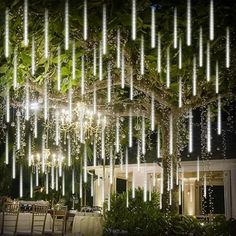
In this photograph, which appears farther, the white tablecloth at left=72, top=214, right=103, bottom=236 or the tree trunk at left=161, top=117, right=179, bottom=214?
the white tablecloth at left=72, top=214, right=103, bottom=236

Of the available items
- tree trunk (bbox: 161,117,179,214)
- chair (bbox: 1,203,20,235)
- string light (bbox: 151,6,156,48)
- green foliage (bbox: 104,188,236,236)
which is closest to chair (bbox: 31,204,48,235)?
chair (bbox: 1,203,20,235)

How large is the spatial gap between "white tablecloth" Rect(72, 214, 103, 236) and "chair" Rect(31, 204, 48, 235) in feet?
3.84

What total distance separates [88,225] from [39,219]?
51.3 inches

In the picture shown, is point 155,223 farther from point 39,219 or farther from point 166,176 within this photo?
point 39,219

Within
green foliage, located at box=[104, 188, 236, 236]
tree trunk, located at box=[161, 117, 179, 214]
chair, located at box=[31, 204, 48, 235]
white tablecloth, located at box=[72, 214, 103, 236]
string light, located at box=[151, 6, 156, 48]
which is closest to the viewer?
string light, located at box=[151, 6, 156, 48]

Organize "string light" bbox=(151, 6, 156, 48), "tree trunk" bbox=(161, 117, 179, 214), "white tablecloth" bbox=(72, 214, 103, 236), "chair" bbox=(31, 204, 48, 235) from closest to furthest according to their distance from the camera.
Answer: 1. "string light" bbox=(151, 6, 156, 48)
2. "tree trunk" bbox=(161, 117, 179, 214)
3. "chair" bbox=(31, 204, 48, 235)
4. "white tablecloth" bbox=(72, 214, 103, 236)

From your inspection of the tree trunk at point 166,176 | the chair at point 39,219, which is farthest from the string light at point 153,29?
the chair at point 39,219

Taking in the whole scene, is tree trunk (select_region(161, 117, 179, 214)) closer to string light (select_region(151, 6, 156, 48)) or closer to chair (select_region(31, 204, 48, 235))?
chair (select_region(31, 204, 48, 235))

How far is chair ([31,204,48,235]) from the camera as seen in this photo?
1320 centimetres

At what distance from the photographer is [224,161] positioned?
1842 centimetres

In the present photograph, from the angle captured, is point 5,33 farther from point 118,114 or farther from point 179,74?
point 118,114

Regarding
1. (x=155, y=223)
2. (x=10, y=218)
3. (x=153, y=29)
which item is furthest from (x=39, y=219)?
(x=153, y=29)

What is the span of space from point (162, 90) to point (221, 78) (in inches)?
52.1

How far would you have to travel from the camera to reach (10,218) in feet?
44.2
